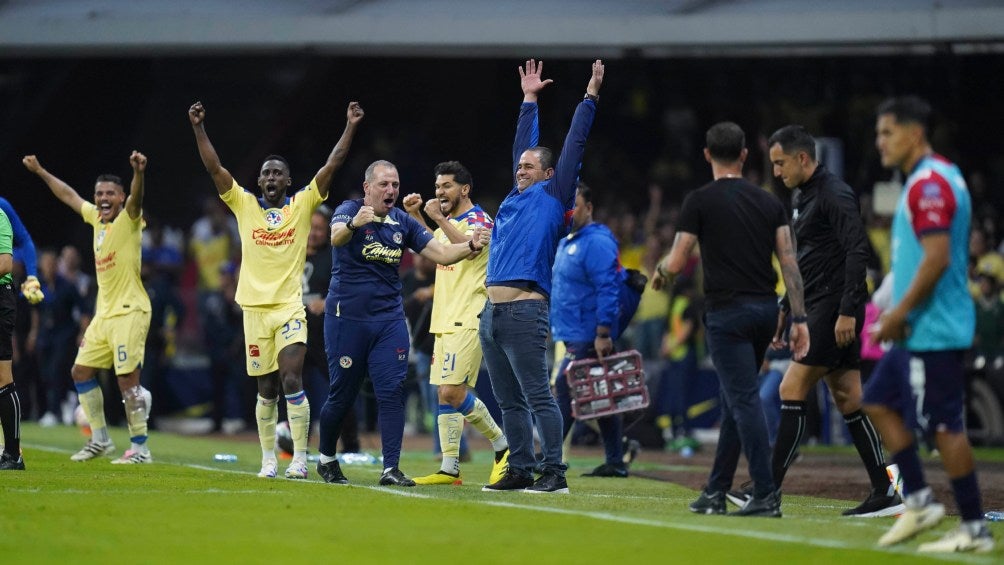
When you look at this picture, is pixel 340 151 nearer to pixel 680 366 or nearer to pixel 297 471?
pixel 297 471

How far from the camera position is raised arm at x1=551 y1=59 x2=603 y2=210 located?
10000 millimetres

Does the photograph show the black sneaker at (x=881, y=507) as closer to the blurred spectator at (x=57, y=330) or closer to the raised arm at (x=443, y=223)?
the raised arm at (x=443, y=223)

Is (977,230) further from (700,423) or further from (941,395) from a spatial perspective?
(941,395)

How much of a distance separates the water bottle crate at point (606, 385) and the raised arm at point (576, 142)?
11.5 feet

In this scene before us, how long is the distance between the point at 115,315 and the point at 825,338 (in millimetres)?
6625

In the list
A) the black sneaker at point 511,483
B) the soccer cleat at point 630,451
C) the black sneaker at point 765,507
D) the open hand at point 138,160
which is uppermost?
the open hand at point 138,160

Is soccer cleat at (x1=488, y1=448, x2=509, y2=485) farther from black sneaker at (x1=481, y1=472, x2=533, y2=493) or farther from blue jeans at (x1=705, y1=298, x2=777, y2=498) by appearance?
blue jeans at (x1=705, y1=298, x2=777, y2=498)

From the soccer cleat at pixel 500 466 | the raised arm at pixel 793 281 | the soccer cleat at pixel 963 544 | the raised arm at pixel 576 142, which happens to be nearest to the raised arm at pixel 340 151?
the raised arm at pixel 576 142

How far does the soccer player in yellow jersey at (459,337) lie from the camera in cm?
1201

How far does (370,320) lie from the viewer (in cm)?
1113

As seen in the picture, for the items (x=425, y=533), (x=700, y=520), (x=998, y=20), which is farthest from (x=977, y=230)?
(x=425, y=533)

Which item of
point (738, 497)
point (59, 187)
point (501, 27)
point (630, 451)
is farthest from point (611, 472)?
point (501, 27)

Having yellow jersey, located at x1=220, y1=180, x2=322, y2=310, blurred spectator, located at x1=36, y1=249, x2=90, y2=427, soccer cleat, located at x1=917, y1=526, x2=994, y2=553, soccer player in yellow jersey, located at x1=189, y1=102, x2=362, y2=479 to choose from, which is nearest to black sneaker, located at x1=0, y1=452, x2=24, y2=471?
soccer player in yellow jersey, located at x1=189, y1=102, x2=362, y2=479

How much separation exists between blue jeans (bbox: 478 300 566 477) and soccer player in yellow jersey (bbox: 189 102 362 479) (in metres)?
1.74
